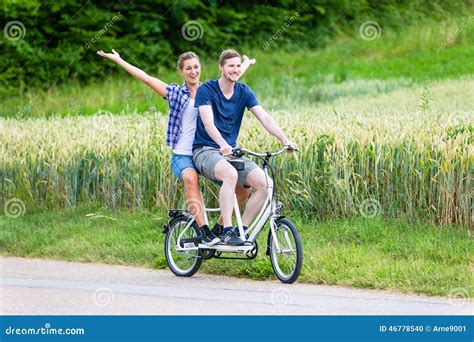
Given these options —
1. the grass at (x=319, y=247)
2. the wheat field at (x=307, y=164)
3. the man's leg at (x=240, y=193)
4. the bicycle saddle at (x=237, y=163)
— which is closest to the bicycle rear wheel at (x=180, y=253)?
the grass at (x=319, y=247)

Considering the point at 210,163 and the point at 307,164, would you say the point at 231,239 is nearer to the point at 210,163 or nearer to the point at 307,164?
the point at 210,163

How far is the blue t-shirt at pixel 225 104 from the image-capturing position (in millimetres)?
8344

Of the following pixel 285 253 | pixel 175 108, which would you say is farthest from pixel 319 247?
pixel 175 108

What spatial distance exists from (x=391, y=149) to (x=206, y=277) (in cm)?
245

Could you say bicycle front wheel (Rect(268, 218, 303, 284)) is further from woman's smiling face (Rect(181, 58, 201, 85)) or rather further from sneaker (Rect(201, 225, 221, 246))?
woman's smiling face (Rect(181, 58, 201, 85))

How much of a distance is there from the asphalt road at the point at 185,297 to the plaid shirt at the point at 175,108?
1.16 metres

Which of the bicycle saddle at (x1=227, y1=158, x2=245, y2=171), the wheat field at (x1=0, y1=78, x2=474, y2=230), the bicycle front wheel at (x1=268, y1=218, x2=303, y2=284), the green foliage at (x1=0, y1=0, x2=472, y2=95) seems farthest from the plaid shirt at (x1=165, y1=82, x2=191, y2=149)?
the green foliage at (x1=0, y1=0, x2=472, y2=95)

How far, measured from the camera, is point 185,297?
7871mm

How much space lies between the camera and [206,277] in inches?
348

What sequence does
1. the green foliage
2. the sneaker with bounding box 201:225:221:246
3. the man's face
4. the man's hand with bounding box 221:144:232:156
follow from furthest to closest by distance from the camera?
the green foliage
the sneaker with bounding box 201:225:221:246
the man's face
the man's hand with bounding box 221:144:232:156

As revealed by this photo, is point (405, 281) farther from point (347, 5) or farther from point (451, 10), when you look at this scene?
point (451, 10)

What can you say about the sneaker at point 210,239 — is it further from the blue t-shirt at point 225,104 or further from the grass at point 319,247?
the blue t-shirt at point 225,104

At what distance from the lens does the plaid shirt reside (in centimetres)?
893
